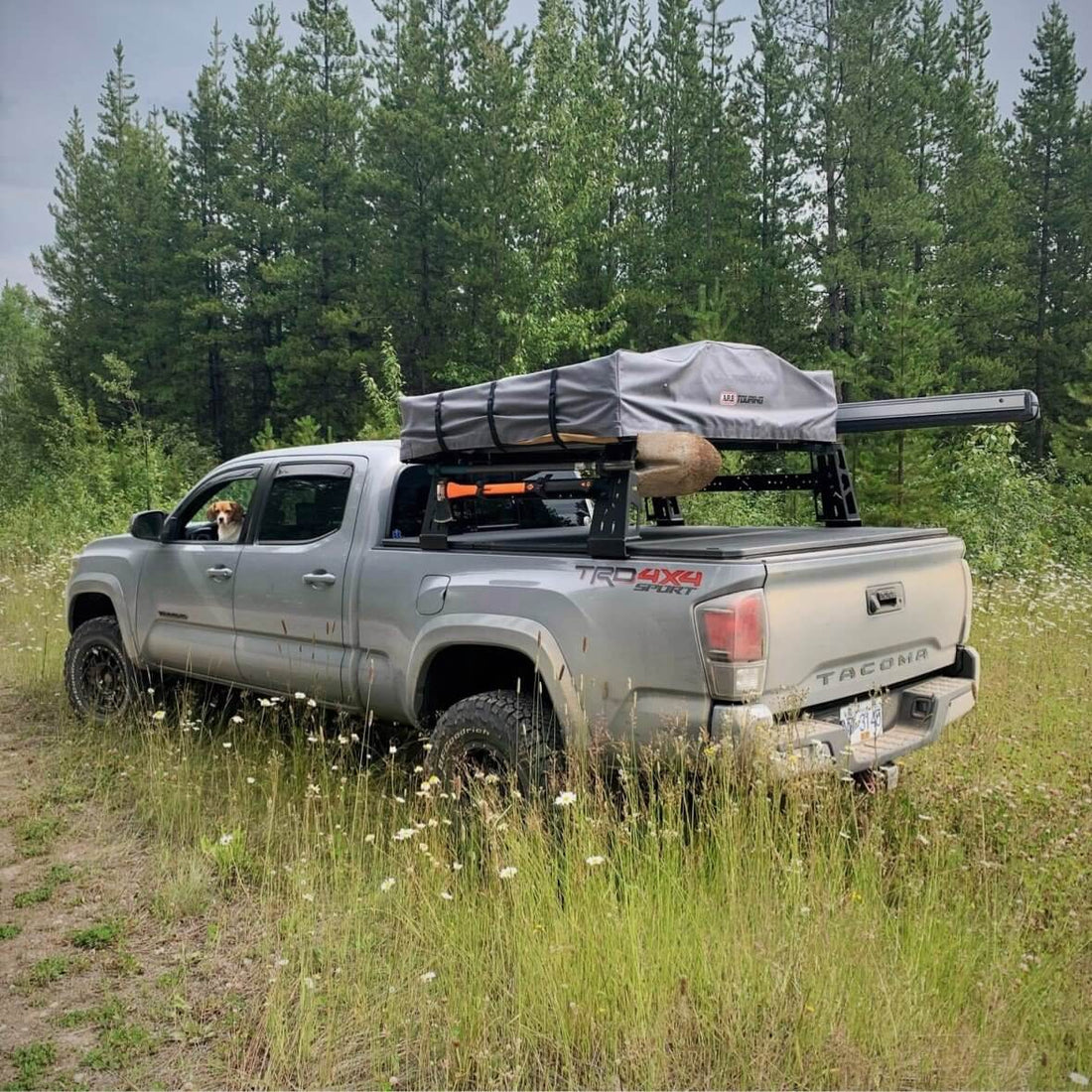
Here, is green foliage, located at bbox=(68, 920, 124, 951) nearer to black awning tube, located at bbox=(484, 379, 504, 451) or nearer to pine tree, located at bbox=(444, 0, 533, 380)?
black awning tube, located at bbox=(484, 379, 504, 451)

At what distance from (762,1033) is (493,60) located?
26.5 metres

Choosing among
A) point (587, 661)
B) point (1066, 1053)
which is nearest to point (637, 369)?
point (587, 661)

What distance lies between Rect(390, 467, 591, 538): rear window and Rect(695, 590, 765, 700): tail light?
1.80 meters

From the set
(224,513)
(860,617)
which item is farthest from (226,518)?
(860,617)

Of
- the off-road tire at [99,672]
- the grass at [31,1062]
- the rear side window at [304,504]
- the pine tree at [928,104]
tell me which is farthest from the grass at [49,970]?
the pine tree at [928,104]

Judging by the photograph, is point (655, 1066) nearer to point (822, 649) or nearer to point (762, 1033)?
point (762, 1033)

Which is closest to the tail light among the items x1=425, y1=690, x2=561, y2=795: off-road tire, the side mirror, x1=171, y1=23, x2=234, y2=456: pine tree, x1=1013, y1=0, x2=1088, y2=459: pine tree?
x1=425, y1=690, x2=561, y2=795: off-road tire

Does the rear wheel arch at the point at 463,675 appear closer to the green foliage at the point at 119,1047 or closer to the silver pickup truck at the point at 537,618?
the silver pickup truck at the point at 537,618

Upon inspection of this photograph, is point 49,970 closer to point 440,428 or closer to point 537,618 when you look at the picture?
point 537,618

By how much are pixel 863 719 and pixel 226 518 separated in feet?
12.7

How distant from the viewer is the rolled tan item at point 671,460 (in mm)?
3809

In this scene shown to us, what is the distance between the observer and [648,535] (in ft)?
16.3

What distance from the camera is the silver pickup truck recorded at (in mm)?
3273

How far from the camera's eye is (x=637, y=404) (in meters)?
3.68
